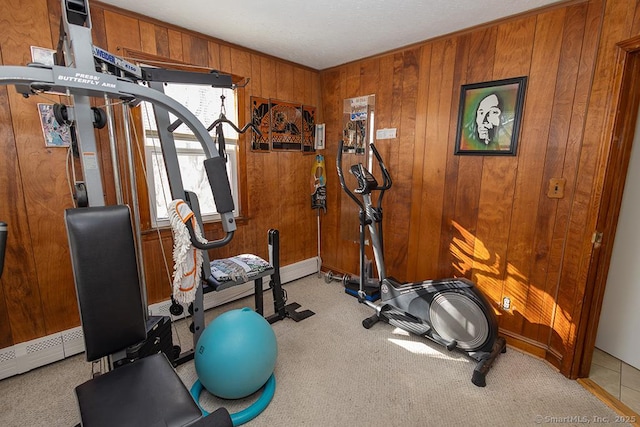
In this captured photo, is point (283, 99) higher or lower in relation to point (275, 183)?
higher

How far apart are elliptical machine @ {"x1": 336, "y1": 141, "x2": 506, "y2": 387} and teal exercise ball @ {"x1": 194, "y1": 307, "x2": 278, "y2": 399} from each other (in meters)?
1.08

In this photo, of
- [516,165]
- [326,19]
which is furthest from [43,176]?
[516,165]

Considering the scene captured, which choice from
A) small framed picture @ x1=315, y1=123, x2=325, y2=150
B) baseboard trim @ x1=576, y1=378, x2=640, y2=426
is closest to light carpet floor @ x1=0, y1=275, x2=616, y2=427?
baseboard trim @ x1=576, y1=378, x2=640, y2=426

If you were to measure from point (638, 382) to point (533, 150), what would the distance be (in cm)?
165

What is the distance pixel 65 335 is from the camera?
213 cm

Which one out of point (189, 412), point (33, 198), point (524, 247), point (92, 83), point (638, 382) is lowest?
point (638, 382)

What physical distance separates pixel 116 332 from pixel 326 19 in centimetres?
233

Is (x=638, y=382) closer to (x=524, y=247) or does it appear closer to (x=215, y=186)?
(x=524, y=247)

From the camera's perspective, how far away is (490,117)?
224 centimetres

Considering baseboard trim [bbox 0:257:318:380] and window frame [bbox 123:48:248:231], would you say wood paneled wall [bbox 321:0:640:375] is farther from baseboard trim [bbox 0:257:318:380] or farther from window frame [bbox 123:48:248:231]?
baseboard trim [bbox 0:257:318:380]

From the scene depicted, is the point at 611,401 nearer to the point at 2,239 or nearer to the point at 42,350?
the point at 2,239

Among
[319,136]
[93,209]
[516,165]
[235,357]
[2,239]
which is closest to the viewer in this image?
[2,239]

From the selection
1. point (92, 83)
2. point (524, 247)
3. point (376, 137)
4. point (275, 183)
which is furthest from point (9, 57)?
point (524, 247)

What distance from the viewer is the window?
7.84 feet
